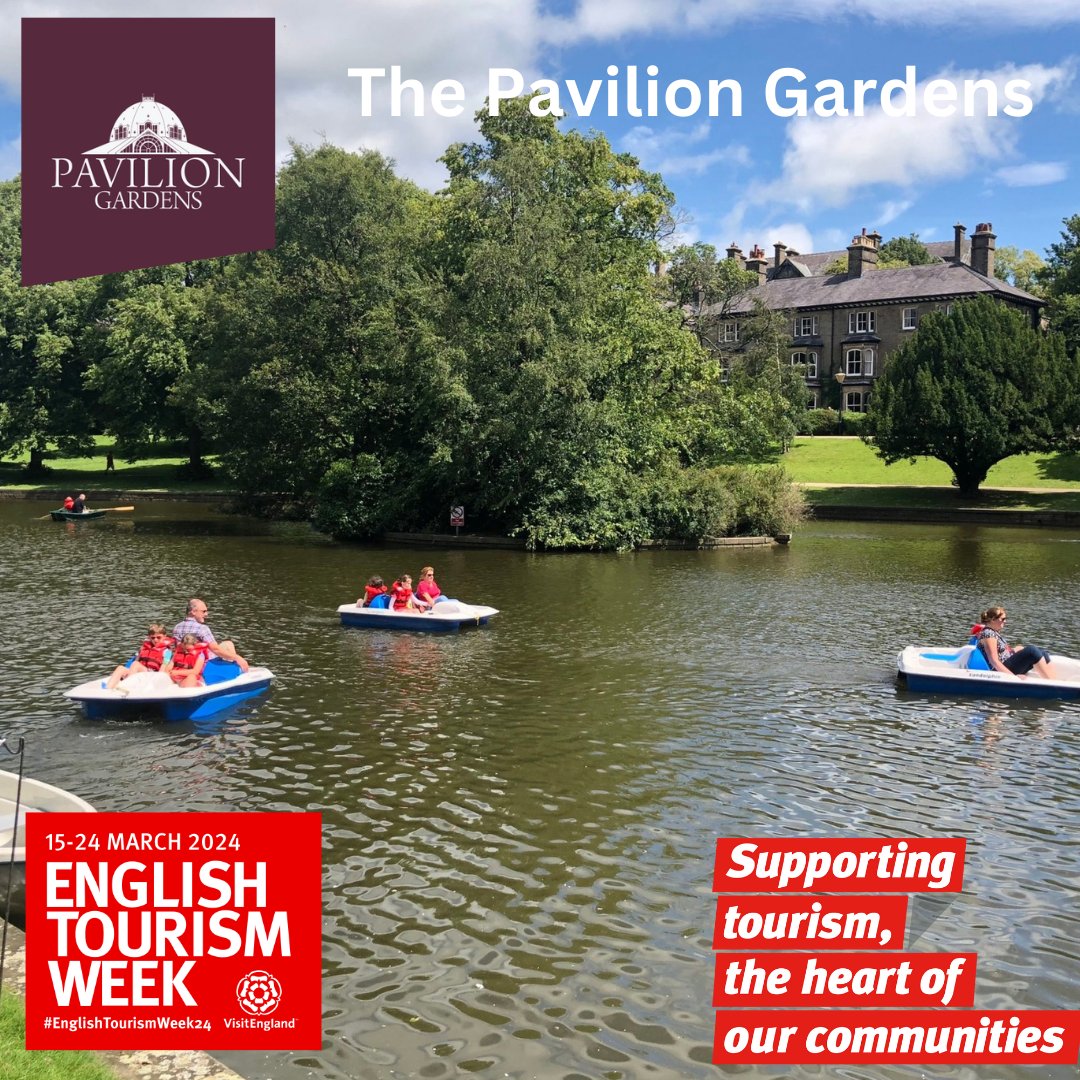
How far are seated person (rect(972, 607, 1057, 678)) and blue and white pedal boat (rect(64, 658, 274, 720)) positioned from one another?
37.6 ft

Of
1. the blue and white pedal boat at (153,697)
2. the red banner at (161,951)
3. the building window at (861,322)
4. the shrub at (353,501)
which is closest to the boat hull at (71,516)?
the shrub at (353,501)

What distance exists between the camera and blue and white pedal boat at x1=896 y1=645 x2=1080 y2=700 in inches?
688

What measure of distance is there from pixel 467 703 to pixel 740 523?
27.2m

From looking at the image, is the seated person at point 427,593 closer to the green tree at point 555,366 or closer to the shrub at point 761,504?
the green tree at point 555,366

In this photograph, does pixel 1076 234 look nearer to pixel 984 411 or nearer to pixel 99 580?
pixel 984 411

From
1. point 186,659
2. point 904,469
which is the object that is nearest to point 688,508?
point 186,659

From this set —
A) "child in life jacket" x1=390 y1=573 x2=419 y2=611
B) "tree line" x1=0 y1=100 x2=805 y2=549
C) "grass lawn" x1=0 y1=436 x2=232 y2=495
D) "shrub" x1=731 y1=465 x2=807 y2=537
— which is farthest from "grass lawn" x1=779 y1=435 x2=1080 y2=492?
"child in life jacket" x1=390 y1=573 x2=419 y2=611

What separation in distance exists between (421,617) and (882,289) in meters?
77.0

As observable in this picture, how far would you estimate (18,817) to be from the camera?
827cm

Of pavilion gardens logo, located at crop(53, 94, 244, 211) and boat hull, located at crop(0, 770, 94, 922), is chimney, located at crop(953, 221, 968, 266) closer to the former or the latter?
pavilion gardens logo, located at crop(53, 94, 244, 211)

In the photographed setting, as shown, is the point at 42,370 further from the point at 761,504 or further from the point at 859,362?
the point at 859,362

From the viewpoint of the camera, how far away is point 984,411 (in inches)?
A: 2383

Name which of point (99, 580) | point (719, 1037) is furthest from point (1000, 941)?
point (99, 580)

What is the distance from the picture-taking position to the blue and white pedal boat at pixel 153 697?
15.8 m
